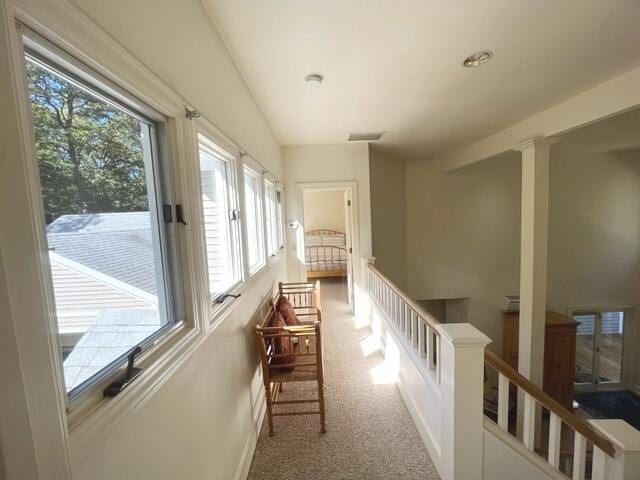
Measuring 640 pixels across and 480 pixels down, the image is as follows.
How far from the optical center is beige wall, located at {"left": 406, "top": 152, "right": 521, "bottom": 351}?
5145 mm

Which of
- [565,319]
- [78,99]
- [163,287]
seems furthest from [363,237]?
[565,319]

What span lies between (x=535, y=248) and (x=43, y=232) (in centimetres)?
353

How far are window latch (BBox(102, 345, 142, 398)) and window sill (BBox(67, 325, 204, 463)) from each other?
0.01m

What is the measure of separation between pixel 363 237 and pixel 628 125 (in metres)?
3.38

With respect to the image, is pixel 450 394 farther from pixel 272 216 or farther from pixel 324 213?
pixel 324 213

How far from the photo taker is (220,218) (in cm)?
167

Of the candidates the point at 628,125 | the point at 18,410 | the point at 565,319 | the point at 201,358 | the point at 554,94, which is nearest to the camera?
the point at 18,410

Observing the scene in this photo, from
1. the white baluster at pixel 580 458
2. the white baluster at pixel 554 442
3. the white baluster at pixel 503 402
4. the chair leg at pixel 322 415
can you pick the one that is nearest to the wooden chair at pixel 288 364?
the chair leg at pixel 322 415

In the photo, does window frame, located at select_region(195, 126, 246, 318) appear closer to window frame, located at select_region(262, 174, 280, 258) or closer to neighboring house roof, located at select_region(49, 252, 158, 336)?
neighboring house roof, located at select_region(49, 252, 158, 336)

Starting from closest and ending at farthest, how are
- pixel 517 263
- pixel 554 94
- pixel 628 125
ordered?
1. pixel 554 94
2. pixel 628 125
3. pixel 517 263

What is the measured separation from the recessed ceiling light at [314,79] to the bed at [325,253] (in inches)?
190

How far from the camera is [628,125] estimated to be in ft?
10.6

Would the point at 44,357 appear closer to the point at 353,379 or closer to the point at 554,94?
the point at 353,379

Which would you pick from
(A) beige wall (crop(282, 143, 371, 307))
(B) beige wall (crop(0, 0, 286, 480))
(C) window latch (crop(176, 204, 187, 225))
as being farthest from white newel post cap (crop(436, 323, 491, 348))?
(A) beige wall (crop(282, 143, 371, 307))
